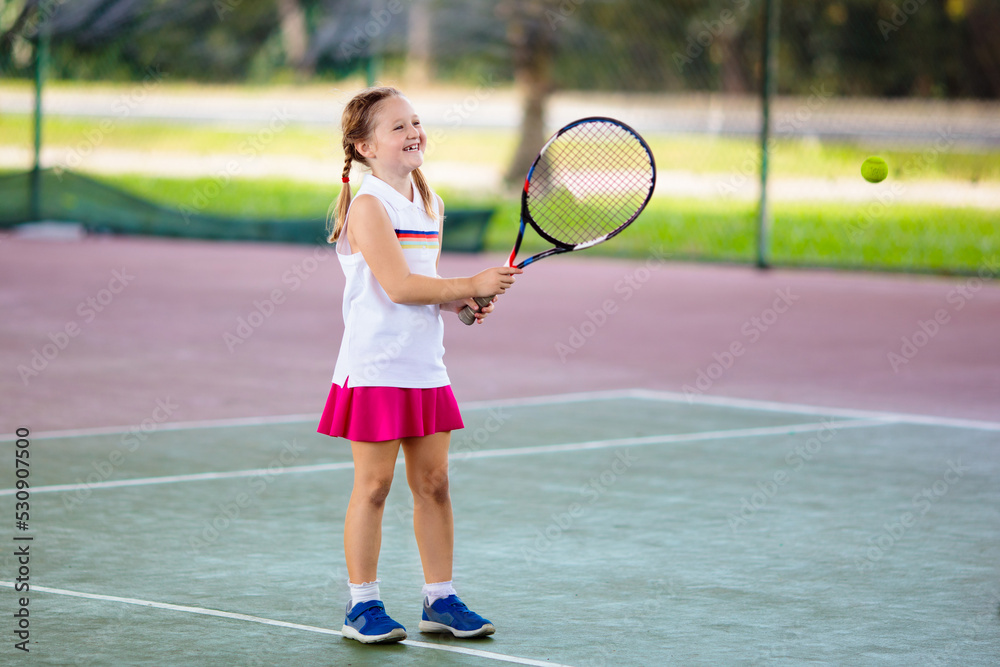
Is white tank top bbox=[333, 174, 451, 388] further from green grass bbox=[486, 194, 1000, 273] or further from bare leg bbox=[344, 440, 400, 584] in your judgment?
green grass bbox=[486, 194, 1000, 273]

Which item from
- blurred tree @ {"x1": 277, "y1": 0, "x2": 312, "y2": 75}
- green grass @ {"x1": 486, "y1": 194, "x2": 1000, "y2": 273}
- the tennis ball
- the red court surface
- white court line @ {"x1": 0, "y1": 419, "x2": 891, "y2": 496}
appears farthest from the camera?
blurred tree @ {"x1": 277, "y1": 0, "x2": 312, "y2": 75}

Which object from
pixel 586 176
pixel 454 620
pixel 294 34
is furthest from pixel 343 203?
pixel 294 34

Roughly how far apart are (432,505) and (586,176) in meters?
1.51

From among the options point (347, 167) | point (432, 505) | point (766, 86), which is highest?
point (766, 86)

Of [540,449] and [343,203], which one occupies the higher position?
[343,203]

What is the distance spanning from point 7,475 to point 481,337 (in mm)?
4472

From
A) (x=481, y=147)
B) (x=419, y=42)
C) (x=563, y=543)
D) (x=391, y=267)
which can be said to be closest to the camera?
(x=391, y=267)

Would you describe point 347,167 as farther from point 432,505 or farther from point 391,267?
point 432,505

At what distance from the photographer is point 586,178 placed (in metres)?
5.29

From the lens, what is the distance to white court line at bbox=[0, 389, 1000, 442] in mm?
7086

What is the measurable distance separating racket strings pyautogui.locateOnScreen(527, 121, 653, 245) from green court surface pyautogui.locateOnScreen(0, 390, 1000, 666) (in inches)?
41.9

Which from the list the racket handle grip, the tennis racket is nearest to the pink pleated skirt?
the racket handle grip

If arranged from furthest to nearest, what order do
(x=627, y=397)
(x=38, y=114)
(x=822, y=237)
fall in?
(x=38, y=114) < (x=822, y=237) < (x=627, y=397)

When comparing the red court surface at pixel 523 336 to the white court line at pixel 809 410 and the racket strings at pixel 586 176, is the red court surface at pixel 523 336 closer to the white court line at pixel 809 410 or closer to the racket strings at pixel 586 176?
the white court line at pixel 809 410
